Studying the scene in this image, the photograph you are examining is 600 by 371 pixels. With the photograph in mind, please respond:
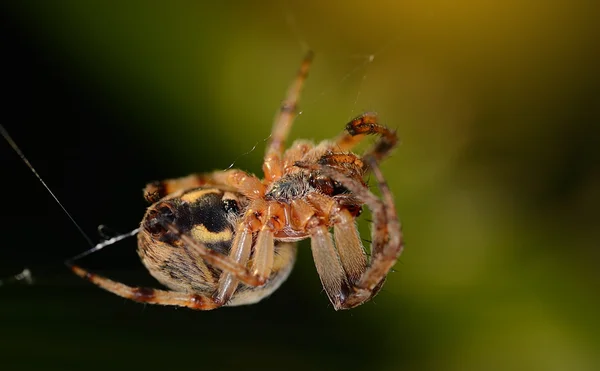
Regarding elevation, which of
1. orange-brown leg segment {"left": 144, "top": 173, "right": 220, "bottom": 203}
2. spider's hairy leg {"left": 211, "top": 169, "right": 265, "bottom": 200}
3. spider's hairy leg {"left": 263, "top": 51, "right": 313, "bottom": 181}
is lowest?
orange-brown leg segment {"left": 144, "top": 173, "right": 220, "bottom": 203}

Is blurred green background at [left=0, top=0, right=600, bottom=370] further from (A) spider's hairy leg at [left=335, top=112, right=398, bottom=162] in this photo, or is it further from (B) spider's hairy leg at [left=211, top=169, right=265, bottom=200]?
(A) spider's hairy leg at [left=335, top=112, right=398, bottom=162]

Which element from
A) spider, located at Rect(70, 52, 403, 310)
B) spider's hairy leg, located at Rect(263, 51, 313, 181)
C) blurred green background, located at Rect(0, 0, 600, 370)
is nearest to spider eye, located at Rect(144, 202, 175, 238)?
spider, located at Rect(70, 52, 403, 310)

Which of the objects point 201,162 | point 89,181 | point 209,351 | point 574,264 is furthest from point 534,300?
→ point 89,181

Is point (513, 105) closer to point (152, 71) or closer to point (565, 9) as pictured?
point (565, 9)

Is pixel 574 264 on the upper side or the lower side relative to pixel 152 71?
lower

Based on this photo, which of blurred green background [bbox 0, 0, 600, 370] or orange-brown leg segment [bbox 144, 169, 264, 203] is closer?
orange-brown leg segment [bbox 144, 169, 264, 203]

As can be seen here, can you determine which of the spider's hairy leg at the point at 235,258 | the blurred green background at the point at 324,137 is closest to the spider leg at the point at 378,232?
the spider's hairy leg at the point at 235,258
